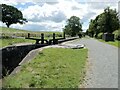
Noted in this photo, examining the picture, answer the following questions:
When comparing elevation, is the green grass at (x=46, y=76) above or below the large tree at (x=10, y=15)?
below

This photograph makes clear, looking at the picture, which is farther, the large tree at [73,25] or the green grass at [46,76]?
the large tree at [73,25]

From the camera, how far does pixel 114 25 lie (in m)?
72.9

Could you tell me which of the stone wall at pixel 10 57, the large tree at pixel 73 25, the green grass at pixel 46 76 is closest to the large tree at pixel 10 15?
the large tree at pixel 73 25

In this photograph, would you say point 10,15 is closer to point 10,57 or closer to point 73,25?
point 73,25

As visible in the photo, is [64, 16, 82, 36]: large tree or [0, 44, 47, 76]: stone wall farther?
[64, 16, 82, 36]: large tree

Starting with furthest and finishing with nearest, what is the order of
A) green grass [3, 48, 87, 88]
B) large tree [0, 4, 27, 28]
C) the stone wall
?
large tree [0, 4, 27, 28] → the stone wall → green grass [3, 48, 87, 88]

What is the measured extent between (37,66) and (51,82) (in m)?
3.83

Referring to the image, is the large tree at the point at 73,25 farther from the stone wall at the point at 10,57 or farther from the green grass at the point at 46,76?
the green grass at the point at 46,76

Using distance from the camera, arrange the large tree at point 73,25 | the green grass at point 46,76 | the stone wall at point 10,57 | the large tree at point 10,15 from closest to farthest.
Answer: the green grass at point 46,76 < the stone wall at point 10,57 < the large tree at point 10,15 < the large tree at point 73,25

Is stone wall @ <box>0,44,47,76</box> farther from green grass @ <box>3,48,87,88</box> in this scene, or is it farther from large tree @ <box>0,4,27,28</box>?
large tree @ <box>0,4,27,28</box>

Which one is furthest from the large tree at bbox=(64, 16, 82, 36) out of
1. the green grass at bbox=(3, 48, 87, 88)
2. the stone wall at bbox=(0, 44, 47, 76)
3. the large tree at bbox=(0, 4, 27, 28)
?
the green grass at bbox=(3, 48, 87, 88)

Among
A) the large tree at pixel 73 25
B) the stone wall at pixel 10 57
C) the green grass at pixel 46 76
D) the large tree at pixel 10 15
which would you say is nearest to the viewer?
the green grass at pixel 46 76

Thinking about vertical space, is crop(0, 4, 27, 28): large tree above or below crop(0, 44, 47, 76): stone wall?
above

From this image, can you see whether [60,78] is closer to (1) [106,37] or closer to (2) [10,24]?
(1) [106,37]
